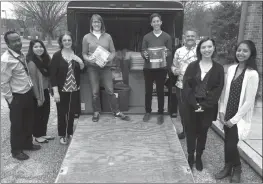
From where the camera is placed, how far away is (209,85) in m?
3.28

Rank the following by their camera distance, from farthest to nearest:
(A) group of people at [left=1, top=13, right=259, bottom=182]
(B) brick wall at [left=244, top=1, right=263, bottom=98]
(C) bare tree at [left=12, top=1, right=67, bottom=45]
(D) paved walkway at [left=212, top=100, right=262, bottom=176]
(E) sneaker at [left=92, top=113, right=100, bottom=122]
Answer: (C) bare tree at [left=12, top=1, right=67, bottom=45] → (B) brick wall at [left=244, top=1, right=263, bottom=98] → (E) sneaker at [left=92, top=113, right=100, bottom=122] → (D) paved walkway at [left=212, top=100, right=262, bottom=176] → (A) group of people at [left=1, top=13, right=259, bottom=182]

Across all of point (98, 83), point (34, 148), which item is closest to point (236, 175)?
point (98, 83)

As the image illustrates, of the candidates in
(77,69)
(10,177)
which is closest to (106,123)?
(77,69)

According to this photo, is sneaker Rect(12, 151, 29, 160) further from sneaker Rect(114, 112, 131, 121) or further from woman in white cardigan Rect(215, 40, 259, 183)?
woman in white cardigan Rect(215, 40, 259, 183)

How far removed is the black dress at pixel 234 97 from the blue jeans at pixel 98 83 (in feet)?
6.30

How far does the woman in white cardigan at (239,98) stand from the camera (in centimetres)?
308

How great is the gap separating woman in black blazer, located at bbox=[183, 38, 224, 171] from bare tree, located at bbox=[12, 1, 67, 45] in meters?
19.4

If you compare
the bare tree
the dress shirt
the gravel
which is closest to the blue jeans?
the dress shirt

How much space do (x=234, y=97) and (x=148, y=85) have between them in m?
1.49

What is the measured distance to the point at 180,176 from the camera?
302cm

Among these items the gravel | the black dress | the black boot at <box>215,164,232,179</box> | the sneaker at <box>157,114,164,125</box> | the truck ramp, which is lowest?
the gravel

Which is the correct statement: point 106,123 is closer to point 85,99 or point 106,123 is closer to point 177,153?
point 85,99

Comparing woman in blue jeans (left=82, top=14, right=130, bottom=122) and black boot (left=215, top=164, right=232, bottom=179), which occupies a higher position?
woman in blue jeans (left=82, top=14, right=130, bottom=122)

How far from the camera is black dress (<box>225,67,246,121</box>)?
10.3 ft
